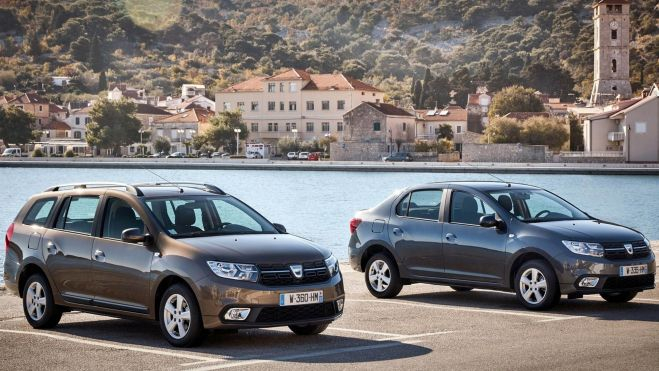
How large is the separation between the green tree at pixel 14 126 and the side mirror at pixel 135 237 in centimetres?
15048

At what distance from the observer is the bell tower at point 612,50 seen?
156625 millimetres

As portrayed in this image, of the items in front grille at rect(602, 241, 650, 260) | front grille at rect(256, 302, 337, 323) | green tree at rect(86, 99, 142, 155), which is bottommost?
front grille at rect(256, 302, 337, 323)

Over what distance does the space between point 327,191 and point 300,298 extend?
80831 mm

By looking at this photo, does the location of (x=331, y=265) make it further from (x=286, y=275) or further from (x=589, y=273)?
(x=589, y=273)

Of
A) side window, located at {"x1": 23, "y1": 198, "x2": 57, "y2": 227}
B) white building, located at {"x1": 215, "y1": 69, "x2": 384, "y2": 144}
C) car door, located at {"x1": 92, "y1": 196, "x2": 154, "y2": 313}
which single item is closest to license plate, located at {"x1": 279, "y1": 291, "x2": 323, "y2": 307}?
car door, located at {"x1": 92, "y1": 196, "x2": 154, "y2": 313}

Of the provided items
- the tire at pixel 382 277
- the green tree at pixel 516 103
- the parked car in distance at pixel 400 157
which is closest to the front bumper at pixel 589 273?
the tire at pixel 382 277

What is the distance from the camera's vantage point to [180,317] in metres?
11.1

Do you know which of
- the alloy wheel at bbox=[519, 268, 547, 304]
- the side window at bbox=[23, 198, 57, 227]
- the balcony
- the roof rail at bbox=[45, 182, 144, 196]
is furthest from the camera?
the balcony

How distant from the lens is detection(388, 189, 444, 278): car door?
15195mm

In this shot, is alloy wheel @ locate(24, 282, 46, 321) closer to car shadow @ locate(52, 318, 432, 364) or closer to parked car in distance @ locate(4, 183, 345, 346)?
parked car in distance @ locate(4, 183, 345, 346)

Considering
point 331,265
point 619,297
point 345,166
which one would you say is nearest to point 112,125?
point 345,166

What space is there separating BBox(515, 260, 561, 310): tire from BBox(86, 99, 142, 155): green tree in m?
137

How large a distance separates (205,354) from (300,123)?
136961 mm

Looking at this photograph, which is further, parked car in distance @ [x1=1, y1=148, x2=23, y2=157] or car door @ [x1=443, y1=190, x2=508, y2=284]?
parked car in distance @ [x1=1, y1=148, x2=23, y2=157]
